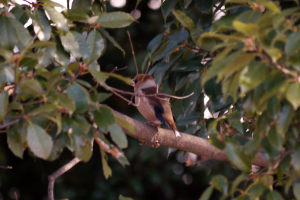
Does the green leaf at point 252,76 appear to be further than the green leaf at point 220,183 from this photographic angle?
No

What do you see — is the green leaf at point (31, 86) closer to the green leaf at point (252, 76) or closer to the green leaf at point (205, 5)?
the green leaf at point (252, 76)

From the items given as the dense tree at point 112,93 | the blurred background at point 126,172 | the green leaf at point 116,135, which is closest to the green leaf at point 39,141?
the dense tree at point 112,93

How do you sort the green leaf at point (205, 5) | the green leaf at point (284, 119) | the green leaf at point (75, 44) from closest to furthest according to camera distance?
the green leaf at point (284, 119), the green leaf at point (75, 44), the green leaf at point (205, 5)

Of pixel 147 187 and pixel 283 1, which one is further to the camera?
pixel 147 187

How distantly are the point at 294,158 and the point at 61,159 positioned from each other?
3445 mm

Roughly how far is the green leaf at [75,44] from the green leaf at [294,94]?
776mm

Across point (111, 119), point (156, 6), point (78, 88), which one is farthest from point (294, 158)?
point (156, 6)

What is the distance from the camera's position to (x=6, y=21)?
1427mm

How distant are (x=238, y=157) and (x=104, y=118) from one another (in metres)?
0.46

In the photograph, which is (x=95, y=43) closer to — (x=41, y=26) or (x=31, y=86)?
(x=41, y=26)

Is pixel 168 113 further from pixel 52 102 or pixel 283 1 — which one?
pixel 52 102

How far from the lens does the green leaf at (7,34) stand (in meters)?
1.41

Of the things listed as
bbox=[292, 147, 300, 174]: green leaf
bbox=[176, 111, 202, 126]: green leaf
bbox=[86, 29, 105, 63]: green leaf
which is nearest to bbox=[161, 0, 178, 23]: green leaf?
bbox=[176, 111, 202, 126]: green leaf

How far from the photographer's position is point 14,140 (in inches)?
49.1
